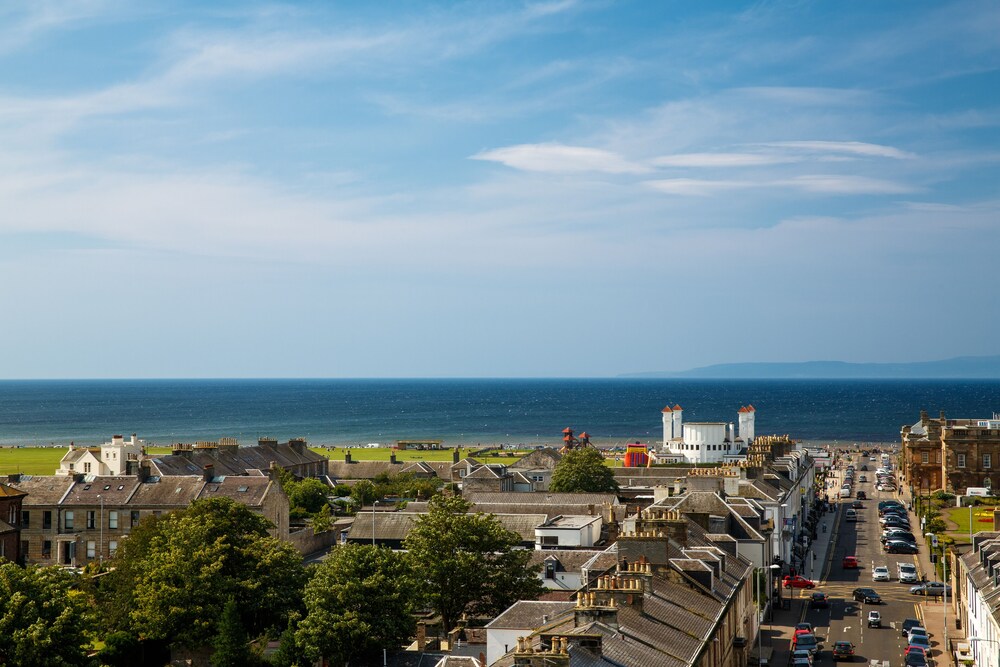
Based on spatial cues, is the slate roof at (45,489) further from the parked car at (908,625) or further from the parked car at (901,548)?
the parked car at (901,548)

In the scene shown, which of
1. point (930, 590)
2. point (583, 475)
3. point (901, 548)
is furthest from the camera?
point (583, 475)

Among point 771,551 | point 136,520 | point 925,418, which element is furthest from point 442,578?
point 925,418

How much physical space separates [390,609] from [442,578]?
7.63m

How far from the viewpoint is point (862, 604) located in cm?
7394

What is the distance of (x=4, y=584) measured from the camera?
163 feet

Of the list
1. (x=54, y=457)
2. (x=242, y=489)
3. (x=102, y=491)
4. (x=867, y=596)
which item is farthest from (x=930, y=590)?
(x=54, y=457)

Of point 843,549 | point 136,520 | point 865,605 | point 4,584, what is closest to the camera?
point 4,584

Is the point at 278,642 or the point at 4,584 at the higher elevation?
the point at 4,584

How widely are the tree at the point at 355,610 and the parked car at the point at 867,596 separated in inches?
1395

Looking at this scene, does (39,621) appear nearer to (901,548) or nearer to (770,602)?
(770,602)

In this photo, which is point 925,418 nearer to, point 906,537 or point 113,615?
point 906,537

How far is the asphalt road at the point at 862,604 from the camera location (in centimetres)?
6118

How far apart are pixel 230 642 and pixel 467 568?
1273 centimetres

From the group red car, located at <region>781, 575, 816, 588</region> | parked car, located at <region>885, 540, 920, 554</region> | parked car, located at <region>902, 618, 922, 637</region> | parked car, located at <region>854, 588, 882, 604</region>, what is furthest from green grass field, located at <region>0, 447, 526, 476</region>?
parked car, located at <region>902, 618, 922, 637</region>
